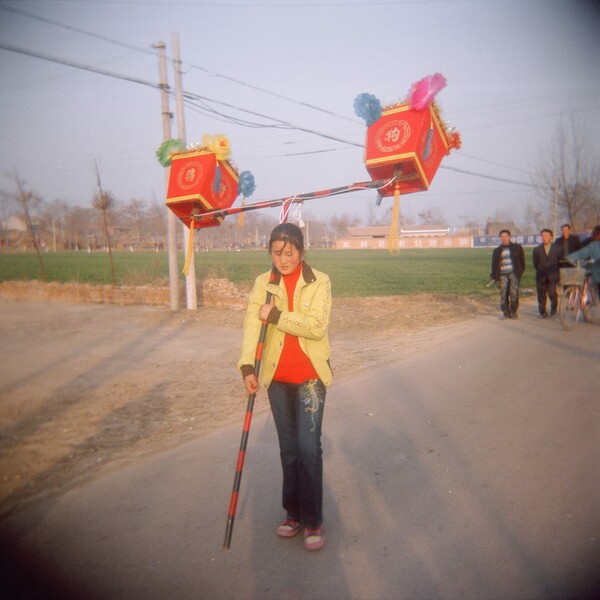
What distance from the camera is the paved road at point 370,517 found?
8.45 ft

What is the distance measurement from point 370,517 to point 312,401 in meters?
0.93

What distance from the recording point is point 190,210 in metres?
4.43

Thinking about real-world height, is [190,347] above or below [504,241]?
below

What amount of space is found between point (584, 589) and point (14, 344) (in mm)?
9706

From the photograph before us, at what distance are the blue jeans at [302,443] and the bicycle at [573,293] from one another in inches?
311

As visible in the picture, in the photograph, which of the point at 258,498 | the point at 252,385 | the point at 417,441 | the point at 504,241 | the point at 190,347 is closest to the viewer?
the point at 252,385

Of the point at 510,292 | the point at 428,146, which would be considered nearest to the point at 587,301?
the point at 510,292

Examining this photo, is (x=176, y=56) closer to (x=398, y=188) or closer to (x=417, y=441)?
(x=398, y=188)

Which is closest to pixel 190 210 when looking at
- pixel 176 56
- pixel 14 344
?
pixel 14 344

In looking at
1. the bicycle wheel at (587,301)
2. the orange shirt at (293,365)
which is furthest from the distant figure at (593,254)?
the orange shirt at (293,365)

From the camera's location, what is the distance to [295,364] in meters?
2.97

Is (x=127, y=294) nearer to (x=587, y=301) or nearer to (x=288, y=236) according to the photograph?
(x=587, y=301)

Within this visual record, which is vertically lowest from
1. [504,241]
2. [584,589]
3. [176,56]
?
[584,589]

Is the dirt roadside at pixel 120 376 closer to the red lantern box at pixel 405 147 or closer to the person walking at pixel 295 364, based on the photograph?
the person walking at pixel 295 364
